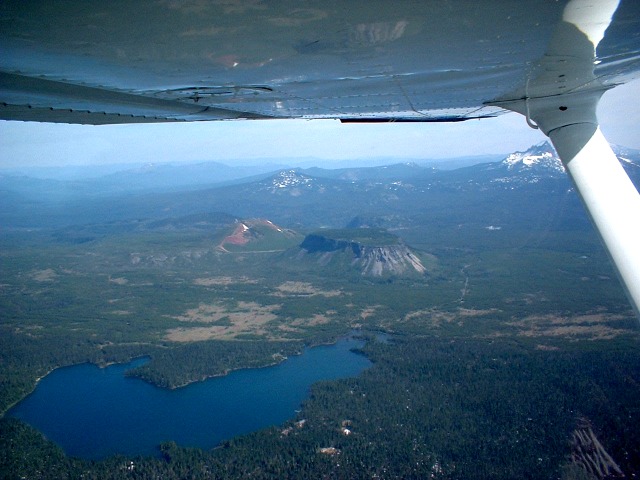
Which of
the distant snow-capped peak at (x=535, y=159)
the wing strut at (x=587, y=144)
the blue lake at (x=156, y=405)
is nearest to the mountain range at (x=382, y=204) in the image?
the distant snow-capped peak at (x=535, y=159)

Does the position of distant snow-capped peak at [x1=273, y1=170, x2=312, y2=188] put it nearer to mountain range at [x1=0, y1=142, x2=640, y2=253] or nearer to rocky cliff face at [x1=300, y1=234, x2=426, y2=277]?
mountain range at [x1=0, y1=142, x2=640, y2=253]

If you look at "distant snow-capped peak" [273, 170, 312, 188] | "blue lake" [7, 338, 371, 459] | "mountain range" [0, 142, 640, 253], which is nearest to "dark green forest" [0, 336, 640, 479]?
"blue lake" [7, 338, 371, 459]

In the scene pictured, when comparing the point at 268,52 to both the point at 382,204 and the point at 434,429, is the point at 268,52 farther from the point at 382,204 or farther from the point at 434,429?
the point at 382,204

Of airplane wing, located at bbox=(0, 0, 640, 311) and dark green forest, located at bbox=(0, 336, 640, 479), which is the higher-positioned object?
airplane wing, located at bbox=(0, 0, 640, 311)

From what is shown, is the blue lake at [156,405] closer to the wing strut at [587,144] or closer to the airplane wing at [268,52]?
the airplane wing at [268,52]

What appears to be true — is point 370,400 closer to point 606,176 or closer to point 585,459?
point 585,459

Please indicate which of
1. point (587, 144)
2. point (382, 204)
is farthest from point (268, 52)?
point (382, 204)
